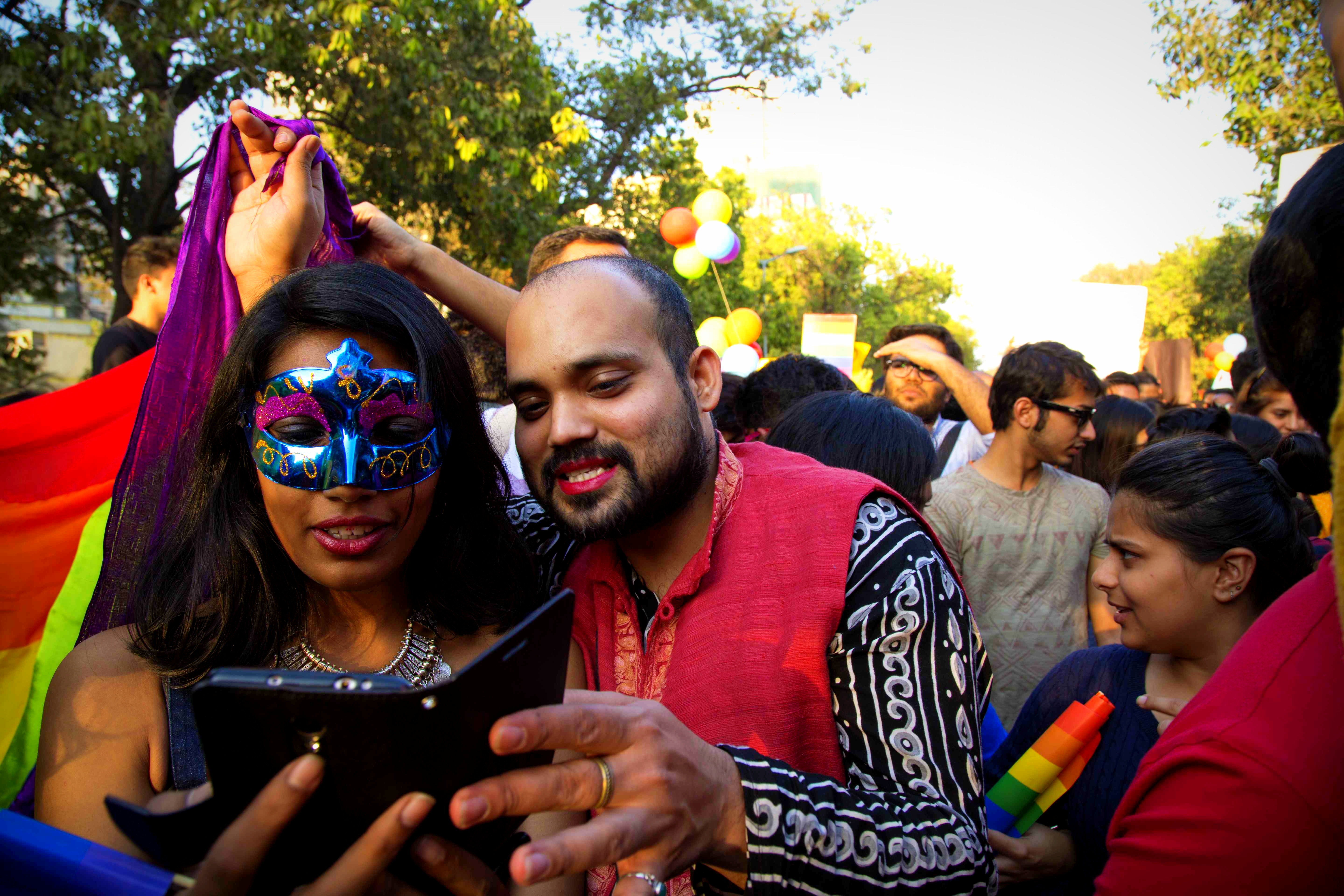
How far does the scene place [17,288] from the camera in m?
10.9

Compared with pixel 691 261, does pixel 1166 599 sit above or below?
below

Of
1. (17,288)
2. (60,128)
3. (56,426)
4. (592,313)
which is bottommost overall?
(56,426)

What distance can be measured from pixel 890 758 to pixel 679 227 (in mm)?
8802

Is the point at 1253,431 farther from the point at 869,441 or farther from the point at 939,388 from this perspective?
the point at 869,441

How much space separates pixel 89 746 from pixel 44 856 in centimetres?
24

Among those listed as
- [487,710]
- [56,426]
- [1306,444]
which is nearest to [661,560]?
[487,710]

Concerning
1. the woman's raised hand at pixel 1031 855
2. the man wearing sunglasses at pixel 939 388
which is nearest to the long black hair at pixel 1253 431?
the man wearing sunglasses at pixel 939 388

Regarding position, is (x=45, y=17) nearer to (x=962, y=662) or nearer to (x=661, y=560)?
(x=661, y=560)

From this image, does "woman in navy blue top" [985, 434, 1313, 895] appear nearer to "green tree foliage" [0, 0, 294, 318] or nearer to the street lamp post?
"green tree foliage" [0, 0, 294, 318]

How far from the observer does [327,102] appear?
995 centimetres

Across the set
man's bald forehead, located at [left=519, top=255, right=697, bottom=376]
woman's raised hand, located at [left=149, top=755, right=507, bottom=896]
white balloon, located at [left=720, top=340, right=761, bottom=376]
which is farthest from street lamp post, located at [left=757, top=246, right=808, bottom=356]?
woman's raised hand, located at [left=149, top=755, right=507, bottom=896]

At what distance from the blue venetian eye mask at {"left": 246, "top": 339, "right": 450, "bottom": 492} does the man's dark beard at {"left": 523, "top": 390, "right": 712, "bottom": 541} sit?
0.91 feet

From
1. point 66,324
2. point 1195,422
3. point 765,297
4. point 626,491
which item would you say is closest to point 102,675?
point 626,491

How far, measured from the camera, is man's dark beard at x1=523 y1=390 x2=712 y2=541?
1809 mm
